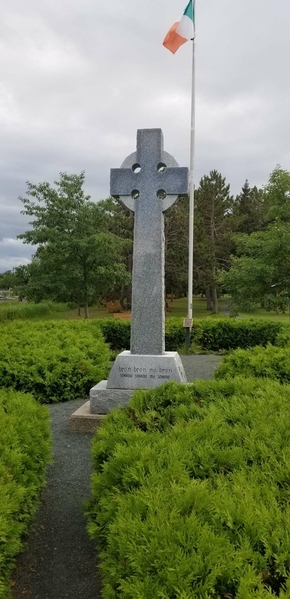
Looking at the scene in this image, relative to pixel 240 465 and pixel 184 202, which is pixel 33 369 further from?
pixel 184 202

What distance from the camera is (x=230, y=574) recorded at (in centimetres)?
161

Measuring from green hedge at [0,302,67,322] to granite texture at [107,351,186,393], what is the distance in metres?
16.9

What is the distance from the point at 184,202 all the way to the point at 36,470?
32.5 metres

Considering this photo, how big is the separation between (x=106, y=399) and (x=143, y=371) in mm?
583

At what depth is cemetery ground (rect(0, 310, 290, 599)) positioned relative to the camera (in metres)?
1.65

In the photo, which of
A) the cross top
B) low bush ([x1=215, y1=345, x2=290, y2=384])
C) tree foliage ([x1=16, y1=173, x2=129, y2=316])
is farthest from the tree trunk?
the cross top

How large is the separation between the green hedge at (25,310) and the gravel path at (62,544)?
17926 mm

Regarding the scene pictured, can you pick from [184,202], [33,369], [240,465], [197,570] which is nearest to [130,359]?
[33,369]

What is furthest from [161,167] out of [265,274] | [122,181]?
[265,274]

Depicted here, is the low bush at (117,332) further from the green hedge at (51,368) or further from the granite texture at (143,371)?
the granite texture at (143,371)

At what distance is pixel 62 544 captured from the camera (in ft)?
10.6

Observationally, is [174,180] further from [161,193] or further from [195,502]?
[195,502]

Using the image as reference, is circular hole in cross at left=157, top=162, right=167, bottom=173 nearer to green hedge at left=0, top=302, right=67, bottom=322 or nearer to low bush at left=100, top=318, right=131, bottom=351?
low bush at left=100, top=318, right=131, bottom=351

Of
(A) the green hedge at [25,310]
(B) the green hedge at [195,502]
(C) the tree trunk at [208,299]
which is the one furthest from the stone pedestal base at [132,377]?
(C) the tree trunk at [208,299]
